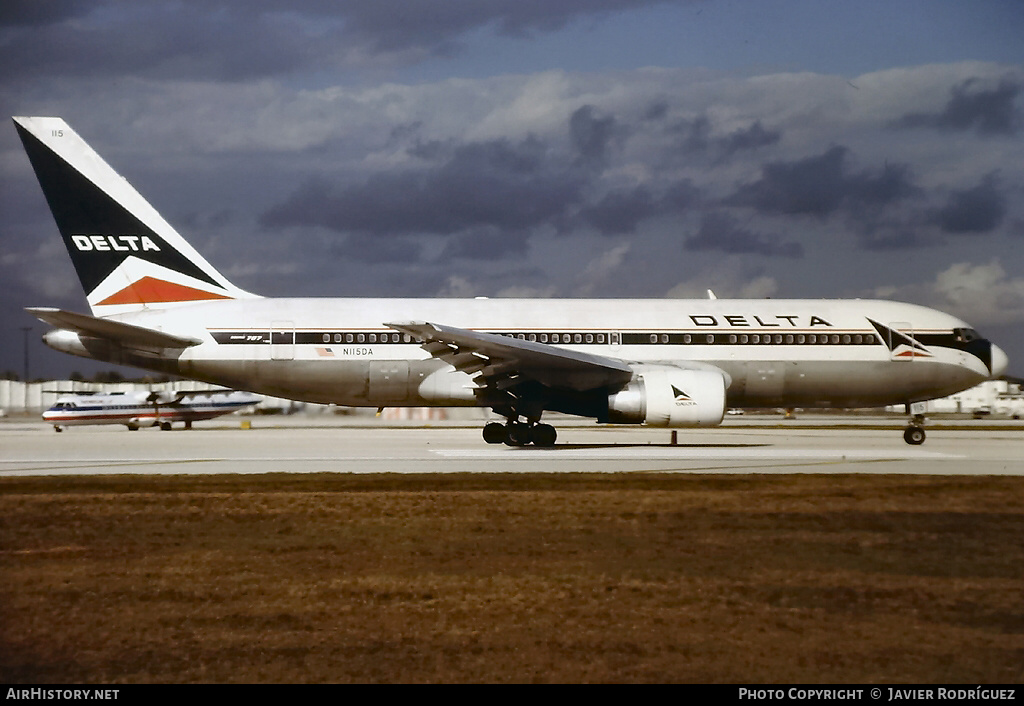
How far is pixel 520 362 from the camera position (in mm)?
20594

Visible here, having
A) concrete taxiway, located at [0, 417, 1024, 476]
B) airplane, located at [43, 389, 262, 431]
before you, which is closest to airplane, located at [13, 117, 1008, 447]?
concrete taxiway, located at [0, 417, 1024, 476]

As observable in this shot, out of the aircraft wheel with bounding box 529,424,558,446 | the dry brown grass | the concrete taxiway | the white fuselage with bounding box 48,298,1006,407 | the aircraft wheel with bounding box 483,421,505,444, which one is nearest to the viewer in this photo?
the dry brown grass

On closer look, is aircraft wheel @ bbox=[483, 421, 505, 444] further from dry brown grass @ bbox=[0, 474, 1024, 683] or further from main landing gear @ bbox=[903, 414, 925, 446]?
main landing gear @ bbox=[903, 414, 925, 446]

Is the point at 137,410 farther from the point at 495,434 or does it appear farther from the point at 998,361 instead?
the point at 998,361

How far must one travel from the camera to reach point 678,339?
2316 cm

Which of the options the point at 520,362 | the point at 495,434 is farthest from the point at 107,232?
the point at 520,362

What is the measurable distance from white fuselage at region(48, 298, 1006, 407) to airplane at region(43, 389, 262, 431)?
47.6 feet

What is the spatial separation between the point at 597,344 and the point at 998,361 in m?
11.0

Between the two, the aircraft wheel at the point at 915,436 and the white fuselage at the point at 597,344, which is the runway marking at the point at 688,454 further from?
the aircraft wheel at the point at 915,436

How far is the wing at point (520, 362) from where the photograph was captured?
1989 centimetres

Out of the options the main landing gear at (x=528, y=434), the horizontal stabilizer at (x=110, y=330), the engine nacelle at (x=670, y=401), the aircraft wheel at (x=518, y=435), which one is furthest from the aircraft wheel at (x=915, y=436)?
the horizontal stabilizer at (x=110, y=330)

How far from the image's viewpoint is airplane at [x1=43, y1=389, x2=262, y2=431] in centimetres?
3725

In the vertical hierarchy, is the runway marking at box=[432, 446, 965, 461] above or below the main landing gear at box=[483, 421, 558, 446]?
below

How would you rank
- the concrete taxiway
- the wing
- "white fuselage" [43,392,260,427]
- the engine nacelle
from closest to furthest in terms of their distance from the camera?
1. the concrete taxiway
2. the wing
3. the engine nacelle
4. "white fuselage" [43,392,260,427]
